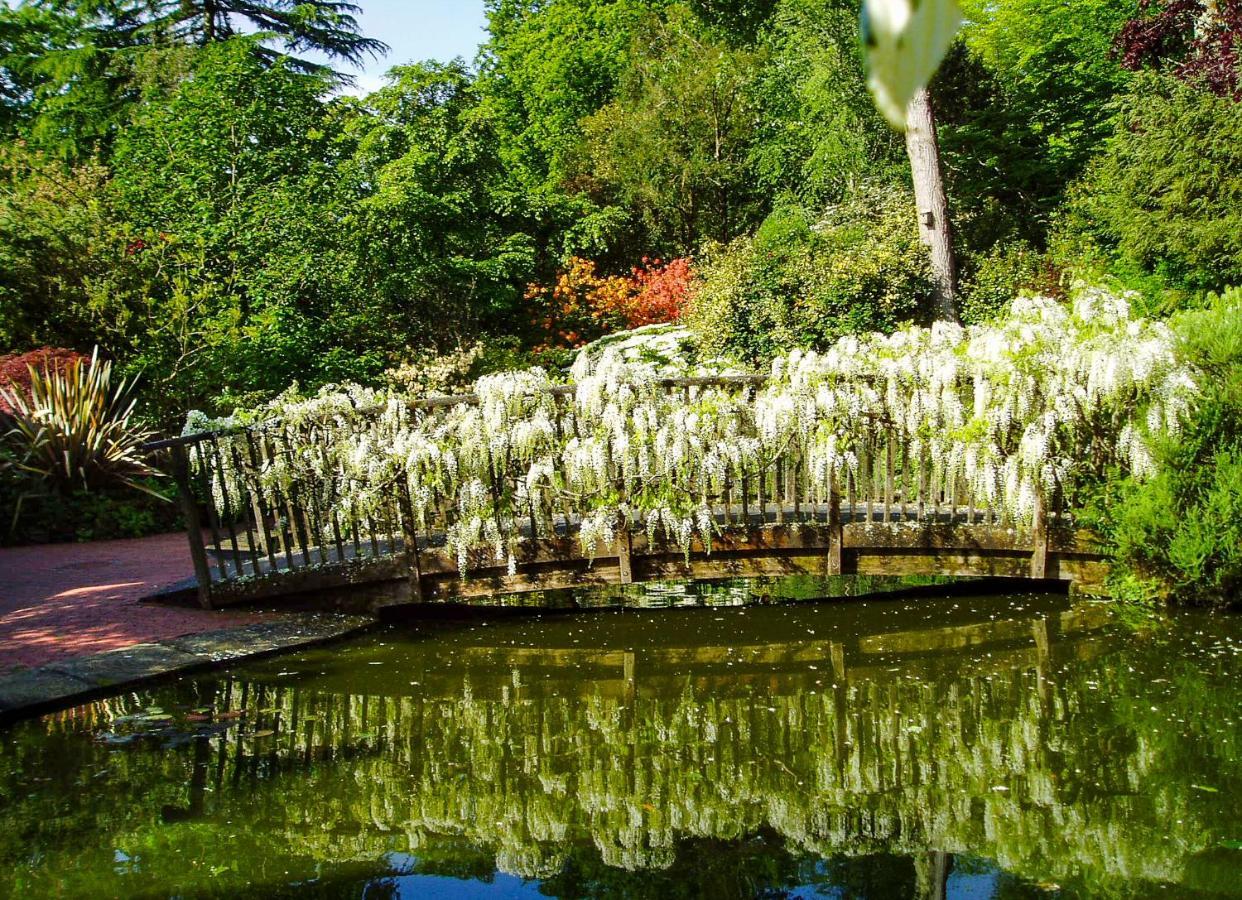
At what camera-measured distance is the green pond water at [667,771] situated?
4.08 m

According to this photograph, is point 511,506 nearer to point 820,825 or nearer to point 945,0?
point 820,825

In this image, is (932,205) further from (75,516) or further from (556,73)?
(556,73)

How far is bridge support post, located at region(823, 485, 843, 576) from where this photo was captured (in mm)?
7871

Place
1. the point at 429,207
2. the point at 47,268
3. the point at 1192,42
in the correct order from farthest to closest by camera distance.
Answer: the point at 1192,42, the point at 429,207, the point at 47,268

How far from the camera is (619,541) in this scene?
25.8 ft

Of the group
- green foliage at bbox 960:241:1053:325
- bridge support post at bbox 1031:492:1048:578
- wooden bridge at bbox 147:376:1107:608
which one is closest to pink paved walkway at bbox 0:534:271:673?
wooden bridge at bbox 147:376:1107:608

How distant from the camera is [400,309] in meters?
14.8

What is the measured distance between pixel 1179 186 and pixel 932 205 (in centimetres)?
308

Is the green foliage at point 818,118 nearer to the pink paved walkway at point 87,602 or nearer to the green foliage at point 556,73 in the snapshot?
the green foliage at point 556,73

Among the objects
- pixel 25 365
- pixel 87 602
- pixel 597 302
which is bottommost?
pixel 87 602

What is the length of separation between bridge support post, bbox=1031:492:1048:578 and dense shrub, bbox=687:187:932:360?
5783 millimetres

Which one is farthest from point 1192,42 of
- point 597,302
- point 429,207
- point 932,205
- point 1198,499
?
point 1198,499

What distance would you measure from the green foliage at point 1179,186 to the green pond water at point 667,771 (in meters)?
7.96

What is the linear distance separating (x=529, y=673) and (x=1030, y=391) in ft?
13.5
